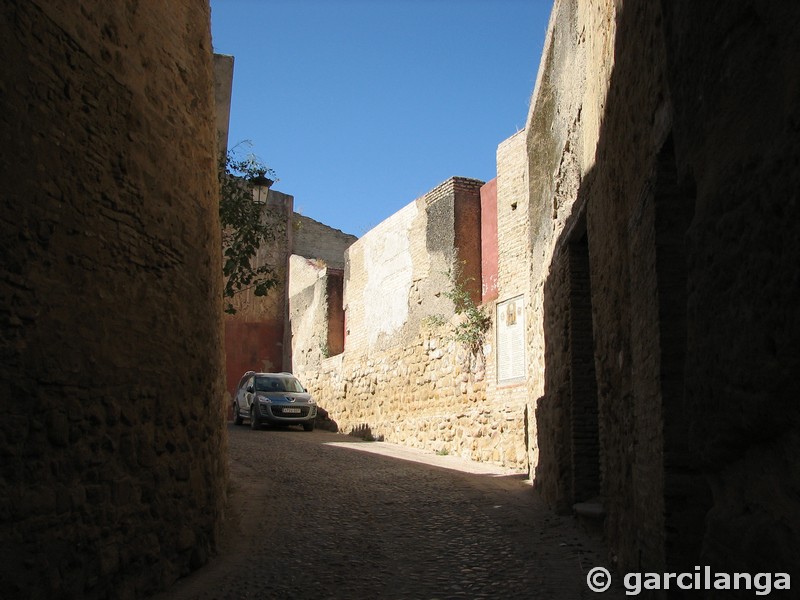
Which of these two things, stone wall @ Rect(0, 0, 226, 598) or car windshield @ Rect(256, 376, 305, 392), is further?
car windshield @ Rect(256, 376, 305, 392)

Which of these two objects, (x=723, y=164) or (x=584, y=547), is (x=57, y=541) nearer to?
(x=723, y=164)

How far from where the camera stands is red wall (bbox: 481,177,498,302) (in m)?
13.5

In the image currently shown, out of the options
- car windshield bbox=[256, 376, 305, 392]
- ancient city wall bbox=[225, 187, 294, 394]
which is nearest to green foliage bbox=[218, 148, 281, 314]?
car windshield bbox=[256, 376, 305, 392]

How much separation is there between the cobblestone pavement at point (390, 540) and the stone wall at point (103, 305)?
0.55 m

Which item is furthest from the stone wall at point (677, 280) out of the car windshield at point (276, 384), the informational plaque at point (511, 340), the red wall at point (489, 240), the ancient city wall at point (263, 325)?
the ancient city wall at point (263, 325)

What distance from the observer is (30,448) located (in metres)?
3.44

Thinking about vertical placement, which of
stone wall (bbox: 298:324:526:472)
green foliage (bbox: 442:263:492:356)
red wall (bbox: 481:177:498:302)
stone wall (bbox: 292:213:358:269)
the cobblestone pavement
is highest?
stone wall (bbox: 292:213:358:269)

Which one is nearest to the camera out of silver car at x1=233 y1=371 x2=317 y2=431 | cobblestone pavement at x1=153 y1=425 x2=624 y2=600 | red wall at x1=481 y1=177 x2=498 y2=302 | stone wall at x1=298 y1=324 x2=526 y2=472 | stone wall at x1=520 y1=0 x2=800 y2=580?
stone wall at x1=520 y1=0 x2=800 y2=580

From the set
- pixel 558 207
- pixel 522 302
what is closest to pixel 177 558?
pixel 558 207

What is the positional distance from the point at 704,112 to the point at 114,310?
3.28m

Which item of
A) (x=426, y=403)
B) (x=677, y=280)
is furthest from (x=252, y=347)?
(x=677, y=280)

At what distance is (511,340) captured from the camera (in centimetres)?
1162

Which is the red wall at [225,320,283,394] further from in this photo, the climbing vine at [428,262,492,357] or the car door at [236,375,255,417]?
the climbing vine at [428,262,492,357]

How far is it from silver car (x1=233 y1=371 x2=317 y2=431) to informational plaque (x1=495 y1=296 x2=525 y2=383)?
20.4ft
